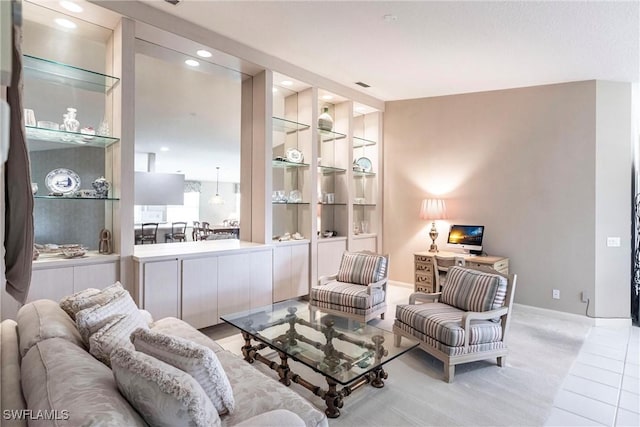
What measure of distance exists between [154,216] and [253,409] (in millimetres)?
11895

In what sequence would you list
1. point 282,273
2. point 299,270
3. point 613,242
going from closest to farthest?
point 613,242, point 282,273, point 299,270

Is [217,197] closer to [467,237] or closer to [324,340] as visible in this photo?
[467,237]

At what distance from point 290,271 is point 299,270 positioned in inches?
7.1

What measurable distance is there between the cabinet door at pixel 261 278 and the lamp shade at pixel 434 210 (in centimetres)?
251

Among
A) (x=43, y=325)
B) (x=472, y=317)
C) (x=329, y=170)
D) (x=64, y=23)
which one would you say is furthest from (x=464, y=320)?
(x=64, y=23)

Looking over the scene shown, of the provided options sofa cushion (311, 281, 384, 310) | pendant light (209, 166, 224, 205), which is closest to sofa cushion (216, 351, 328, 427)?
sofa cushion (311, 281, 384, 310)

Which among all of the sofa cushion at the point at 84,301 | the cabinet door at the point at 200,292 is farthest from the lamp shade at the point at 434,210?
the sofa cushion at the point at 84,301

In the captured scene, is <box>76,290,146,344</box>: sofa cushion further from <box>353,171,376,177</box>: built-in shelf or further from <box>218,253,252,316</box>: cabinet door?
<box>353,171,376,177</box>: built-in shelf

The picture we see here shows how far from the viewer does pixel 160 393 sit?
114 cm

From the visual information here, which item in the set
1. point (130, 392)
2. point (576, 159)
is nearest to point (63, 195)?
point (130, 392)

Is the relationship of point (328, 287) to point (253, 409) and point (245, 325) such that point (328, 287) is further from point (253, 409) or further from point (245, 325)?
point (253, 409)

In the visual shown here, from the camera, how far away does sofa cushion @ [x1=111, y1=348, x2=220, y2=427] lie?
3.72ft

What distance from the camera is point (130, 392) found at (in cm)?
119

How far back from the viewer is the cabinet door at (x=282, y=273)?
423cm
